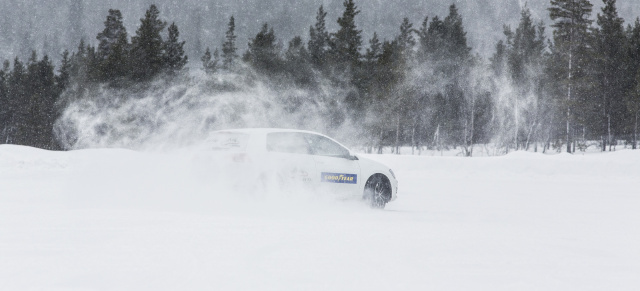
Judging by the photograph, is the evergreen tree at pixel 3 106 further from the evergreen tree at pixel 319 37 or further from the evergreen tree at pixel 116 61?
the evergreen tree at pixel 319 37

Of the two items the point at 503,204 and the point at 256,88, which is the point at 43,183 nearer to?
the point at 503,204

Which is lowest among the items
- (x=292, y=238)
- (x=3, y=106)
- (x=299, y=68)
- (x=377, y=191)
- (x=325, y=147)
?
(x=292, y=238)

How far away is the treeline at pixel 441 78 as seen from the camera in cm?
4628

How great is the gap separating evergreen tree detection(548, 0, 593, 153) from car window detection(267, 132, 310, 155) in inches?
1544

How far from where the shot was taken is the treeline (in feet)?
152

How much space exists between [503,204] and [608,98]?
42.3 metres

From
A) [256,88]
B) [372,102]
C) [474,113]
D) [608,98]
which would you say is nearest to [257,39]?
[256,88]

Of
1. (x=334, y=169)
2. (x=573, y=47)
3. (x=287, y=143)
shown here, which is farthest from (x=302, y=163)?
(x=573, y=47)

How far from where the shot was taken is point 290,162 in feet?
30.0

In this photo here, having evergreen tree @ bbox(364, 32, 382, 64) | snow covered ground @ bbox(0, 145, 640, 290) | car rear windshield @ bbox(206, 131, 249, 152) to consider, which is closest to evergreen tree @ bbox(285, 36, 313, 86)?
evergreen tree @ bbox(364, 32, 382, 64)

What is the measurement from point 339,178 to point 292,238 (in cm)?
362

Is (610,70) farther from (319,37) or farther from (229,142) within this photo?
(229,142)

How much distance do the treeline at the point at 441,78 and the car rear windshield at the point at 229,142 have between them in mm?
39968

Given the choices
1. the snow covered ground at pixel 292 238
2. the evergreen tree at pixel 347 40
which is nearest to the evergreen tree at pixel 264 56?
the evergreen tree at pixel 347 40
